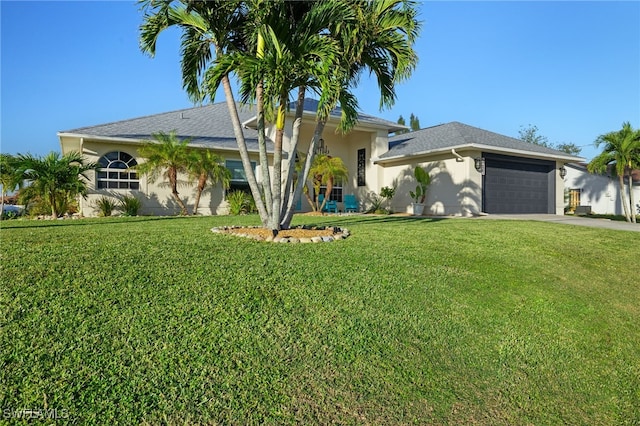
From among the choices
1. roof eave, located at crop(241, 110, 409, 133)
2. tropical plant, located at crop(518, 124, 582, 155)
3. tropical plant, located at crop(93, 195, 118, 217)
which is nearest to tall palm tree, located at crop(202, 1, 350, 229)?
roof eave, located at crop(241, 110, 409, 133)

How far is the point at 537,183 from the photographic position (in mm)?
19047

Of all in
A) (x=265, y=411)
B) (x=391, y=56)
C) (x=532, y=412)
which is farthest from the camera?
(x=391, y=56)

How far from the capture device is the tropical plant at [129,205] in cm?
1455

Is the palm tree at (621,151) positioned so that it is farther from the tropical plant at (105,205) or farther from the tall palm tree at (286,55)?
the tropical plant at (105,205)

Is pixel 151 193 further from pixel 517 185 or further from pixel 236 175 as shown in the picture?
pixel 517 185

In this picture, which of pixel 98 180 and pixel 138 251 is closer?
pixel 138 251

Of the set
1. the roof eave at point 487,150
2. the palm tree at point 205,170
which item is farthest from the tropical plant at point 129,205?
the roof eave at point 487,150

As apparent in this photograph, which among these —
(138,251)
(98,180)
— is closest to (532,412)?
(138,251)

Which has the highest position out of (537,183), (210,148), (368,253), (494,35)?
(494,35)

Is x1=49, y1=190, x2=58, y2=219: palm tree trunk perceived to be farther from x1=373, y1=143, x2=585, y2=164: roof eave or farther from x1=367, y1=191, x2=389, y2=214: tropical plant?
x1=373, y1=143, x2=585, y2=164: roof eave

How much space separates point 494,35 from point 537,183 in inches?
361

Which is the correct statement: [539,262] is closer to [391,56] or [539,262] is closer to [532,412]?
[532,412]

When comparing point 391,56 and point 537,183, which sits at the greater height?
point 391,56

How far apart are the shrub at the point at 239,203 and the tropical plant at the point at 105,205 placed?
4.61 metres
